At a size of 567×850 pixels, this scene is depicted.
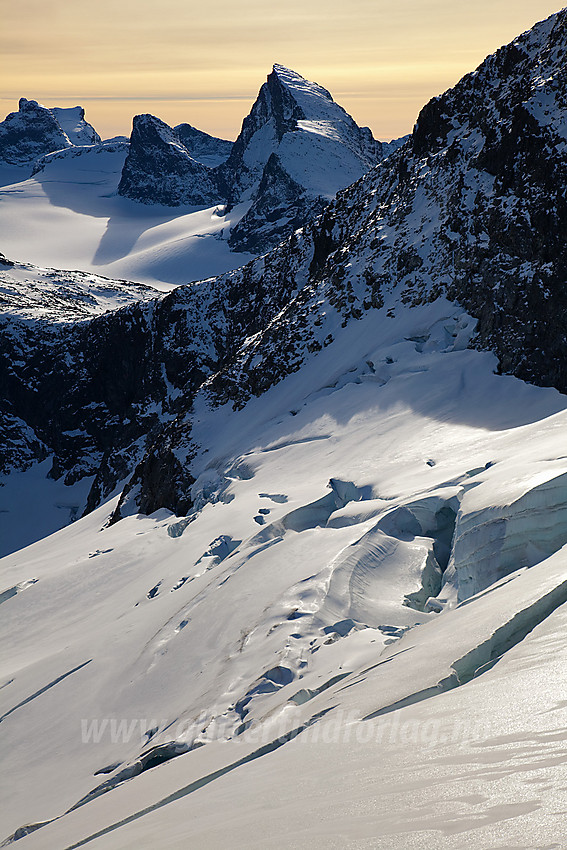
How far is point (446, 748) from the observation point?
559 cm

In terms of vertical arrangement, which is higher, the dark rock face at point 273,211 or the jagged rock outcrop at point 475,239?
the dark rock face at point 273,211

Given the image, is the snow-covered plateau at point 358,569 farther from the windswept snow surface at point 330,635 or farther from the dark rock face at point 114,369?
the dark rock face at point 114,369

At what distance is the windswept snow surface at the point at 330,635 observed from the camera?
17.4 feet

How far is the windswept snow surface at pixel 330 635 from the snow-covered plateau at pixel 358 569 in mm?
48

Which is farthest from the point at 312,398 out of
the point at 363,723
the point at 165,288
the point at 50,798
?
the point at 165,288

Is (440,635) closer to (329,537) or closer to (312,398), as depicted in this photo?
(329,537)

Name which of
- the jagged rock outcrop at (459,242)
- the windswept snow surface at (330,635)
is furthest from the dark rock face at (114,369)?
the windswept snow surface at (330,635)

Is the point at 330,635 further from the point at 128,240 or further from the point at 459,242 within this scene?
the point at 128,240

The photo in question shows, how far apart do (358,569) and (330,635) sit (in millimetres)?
2144

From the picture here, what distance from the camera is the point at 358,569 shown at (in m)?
14.8

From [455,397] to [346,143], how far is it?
4707 inches

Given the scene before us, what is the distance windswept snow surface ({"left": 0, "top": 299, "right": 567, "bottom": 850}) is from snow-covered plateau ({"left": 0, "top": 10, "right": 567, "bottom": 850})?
48 mm

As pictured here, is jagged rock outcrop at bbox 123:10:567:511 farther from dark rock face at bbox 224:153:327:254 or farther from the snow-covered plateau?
dark rock face at bbox 224:153:327:254

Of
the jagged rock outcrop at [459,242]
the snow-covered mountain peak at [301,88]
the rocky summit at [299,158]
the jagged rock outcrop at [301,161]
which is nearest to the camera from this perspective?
the jagged rock outcrop at [459,242]
